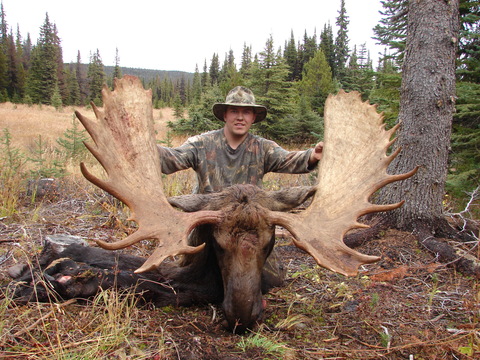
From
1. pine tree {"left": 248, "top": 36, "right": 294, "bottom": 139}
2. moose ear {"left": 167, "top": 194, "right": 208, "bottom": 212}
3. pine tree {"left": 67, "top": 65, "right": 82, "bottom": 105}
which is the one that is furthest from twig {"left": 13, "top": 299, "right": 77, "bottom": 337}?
pine tree {"left": 67, "top": 65, "right": 82, "bottom": 105}

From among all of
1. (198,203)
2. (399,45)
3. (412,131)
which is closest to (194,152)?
(198,203)

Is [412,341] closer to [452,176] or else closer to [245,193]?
[245,193]

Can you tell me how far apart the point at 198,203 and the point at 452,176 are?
584 cm

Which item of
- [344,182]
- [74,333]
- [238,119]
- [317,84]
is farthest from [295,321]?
[317,84]

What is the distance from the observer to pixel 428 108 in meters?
4.43

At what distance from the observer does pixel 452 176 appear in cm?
672

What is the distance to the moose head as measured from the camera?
2424mm

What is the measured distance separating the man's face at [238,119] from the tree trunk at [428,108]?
1.99 metres

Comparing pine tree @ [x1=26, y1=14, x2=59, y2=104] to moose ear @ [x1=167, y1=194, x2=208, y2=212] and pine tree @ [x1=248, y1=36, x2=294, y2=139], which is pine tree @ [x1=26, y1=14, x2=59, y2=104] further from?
moose ear @ [x1=167, y1=194, x2=208, y2=212]

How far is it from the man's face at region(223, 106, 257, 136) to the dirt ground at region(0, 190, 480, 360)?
1705 millimetres

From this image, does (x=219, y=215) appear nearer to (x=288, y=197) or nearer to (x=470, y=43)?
(x=288, y=197)

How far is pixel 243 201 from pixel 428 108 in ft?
10.1

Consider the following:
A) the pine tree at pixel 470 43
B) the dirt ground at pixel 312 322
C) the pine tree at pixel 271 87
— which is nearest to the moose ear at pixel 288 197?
the dirt ground at pixel 312 322

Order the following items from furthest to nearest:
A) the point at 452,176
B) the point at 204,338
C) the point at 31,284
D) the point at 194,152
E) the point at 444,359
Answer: the point at 452,176
the point at 194,152
the point at 31,284
the point at 204,338
the point at 444,359
